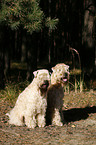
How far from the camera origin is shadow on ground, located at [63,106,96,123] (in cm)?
533

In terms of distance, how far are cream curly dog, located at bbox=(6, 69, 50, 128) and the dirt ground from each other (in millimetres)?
164

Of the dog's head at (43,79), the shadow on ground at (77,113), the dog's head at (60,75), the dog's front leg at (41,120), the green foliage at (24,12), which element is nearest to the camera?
the dog's head at (43,79)

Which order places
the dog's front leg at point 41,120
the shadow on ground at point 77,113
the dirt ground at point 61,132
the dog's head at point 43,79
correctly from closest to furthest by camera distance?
the dirt ground at point 61,132 → the dog's head at point 43,79 → the dog's front leg at point 41,120 → the shadow on ground at point 77,113

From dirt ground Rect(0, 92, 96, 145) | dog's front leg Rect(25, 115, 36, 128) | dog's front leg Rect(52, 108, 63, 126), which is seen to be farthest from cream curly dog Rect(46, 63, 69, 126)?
dog's front leg Rect(25, 115, 36, 128)

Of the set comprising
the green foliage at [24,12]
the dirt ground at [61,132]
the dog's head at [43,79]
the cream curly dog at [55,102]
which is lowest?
the dirt ground at [61,132]

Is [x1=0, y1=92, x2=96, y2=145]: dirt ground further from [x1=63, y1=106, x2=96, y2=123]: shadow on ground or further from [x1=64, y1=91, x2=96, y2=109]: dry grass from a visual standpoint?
[x1=64, y1=91, x2=96, y2=109]: dry grass

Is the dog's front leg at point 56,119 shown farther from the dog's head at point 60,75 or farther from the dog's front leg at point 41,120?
the dog's head at point 60,75

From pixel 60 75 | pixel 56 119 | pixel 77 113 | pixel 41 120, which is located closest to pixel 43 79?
pixel 60 75

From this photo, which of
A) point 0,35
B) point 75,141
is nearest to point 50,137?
point 75,141

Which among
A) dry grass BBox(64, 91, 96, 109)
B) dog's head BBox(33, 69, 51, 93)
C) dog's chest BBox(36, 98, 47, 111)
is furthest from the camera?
dry grass BBox(64, 91, 96, 109)

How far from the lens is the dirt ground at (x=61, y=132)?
154 inches

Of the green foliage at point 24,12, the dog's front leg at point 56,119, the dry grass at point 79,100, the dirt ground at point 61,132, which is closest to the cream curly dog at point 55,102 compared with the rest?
the dog's front leg at point 56,119

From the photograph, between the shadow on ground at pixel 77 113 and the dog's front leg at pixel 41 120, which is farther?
the shadow on ground at pixel 77 113

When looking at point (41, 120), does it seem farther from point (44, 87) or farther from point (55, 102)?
point (44, 87)
